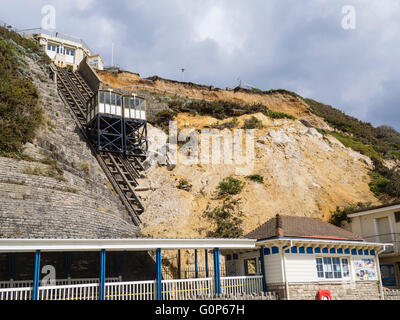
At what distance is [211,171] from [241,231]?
8175 mm

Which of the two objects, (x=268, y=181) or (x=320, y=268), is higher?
(x=268, y=181)

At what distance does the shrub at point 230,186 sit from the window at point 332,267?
41.2 feet

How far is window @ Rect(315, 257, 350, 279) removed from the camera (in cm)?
1968

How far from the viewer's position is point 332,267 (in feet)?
66.3

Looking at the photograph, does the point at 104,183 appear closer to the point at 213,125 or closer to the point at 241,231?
the point at 241,231

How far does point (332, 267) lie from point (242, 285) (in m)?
4.85

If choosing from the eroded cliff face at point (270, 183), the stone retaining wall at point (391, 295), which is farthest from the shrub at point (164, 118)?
the stone retaining wall at point (391, 295)

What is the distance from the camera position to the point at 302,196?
33656 mm

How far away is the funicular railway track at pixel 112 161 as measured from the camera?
2955 cm

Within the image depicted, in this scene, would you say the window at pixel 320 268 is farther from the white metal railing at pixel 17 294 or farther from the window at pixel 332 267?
the white metal railing at pixel 17 294

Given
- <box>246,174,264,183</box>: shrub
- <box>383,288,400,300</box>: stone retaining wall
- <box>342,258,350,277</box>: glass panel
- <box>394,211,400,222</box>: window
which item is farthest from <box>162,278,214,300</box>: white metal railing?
<box>246,174,264,183</box>: shrub

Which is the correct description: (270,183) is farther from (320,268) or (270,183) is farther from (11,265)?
(11,265)

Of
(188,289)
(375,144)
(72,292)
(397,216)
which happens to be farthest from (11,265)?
(375,144)
